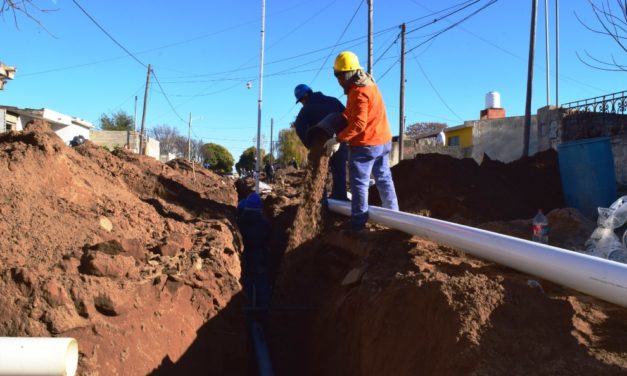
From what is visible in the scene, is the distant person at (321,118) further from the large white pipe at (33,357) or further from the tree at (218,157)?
the tree at (218,157)

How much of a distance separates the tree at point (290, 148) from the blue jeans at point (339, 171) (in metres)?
44.1

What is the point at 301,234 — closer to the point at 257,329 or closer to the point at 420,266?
the point at 257,329

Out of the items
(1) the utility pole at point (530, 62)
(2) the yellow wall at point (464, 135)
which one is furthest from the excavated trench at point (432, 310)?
(2) the yellow wall at point (464, 135)

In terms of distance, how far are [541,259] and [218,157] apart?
55394 millimetres

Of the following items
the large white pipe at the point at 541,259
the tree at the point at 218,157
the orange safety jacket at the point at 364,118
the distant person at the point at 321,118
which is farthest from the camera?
the tree at the point at 218,157

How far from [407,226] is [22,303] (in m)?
2.81

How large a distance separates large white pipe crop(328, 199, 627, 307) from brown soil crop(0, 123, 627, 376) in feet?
0.34

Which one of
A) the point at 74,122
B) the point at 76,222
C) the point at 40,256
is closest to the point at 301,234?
the point at 76,222

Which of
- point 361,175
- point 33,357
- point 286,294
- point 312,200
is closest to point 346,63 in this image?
point 361,175

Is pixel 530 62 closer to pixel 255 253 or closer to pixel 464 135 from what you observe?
pixel 255 253

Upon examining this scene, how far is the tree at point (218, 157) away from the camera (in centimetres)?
5491

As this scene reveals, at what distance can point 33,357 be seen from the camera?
2236mm

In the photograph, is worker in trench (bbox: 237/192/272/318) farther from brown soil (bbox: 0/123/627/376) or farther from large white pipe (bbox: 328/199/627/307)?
large white pipe (bbox: 328/199/627/307)

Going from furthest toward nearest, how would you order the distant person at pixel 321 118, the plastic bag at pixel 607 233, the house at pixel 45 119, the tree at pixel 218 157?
the tree at pixel 218 157 < the house at pixel 45 119 < the distant person at pixel 321 118 < the plastic bag at pixel 607 233
